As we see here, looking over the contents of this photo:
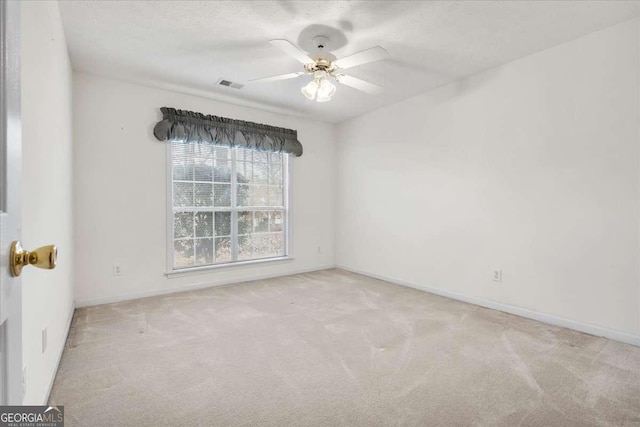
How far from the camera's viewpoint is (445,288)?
3855 mm

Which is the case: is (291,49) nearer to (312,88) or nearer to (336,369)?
(312,88)

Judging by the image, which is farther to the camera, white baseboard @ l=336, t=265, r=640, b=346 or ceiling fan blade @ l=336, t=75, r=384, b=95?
ceiling fan blade @ l=336, t=75, r=384, b=95

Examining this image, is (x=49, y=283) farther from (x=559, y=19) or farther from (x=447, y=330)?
(x=559, y=19)

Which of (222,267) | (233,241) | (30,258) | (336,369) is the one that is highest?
(30,258)

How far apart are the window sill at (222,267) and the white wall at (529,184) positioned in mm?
1581

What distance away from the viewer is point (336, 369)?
2131 mm

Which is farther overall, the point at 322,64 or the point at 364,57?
the point at 322,64

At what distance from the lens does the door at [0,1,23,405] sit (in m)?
0.62

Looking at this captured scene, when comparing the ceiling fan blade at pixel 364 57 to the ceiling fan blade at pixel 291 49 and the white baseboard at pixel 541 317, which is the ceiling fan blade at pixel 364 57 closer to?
the ceiling fan blade at pixel 291 49

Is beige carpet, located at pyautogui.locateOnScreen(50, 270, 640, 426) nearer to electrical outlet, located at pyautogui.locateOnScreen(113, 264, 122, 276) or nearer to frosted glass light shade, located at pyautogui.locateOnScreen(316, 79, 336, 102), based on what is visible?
electrical outlet, located at pyautogui.locateOnScreen(113, 264, 122, 276)

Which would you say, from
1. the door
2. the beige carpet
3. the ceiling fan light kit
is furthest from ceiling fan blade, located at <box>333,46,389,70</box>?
the beige carpet

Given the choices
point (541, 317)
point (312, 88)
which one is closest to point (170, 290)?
point (312, 88)

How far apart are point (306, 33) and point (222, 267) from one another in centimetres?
304

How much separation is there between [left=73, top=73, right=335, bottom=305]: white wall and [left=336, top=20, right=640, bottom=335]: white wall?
2610 millimetres
